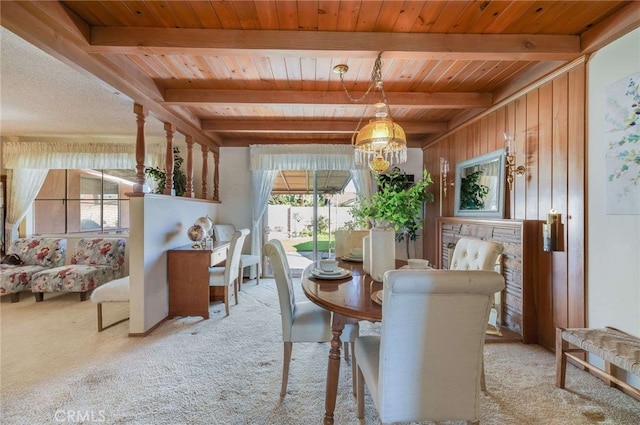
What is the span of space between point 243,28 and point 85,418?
2.58 metres

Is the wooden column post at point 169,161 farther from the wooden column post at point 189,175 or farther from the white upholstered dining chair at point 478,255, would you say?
the white upholstered dining chair at point 478,255

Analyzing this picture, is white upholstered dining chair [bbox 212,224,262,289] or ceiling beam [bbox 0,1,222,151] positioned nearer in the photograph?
ceiling beam [bbox 0,1,222,151]

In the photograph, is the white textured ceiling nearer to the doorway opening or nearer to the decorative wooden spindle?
the decorative wooden spindle

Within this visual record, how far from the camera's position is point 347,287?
5.54ft

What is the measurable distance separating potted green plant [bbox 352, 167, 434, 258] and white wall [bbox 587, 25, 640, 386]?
1.95 m

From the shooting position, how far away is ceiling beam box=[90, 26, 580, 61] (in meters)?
1.88

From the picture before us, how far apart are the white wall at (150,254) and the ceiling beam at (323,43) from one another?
4.31 ft

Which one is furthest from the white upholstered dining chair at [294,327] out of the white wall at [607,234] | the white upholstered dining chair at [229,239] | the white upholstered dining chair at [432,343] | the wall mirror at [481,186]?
the white upholstered dining chair at [229,239]

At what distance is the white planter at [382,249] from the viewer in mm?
1745

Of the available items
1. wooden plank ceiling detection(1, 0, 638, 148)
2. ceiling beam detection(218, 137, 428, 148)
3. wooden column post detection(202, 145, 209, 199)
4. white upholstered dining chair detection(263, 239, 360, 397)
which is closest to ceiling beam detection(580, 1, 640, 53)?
wooden plank ceiling detection(1, 0, 638, 148)

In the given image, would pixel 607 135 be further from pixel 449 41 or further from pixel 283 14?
pixel 283 14

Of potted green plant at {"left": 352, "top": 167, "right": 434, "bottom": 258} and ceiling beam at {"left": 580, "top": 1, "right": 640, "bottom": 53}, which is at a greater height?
ceiling beam at {"left": 580, "top": 1, "right": 640, "bottom": 53}

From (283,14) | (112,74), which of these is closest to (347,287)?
(283,14)

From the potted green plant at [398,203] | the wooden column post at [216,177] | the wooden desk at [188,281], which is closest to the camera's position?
the wooden desk at [188,281]
